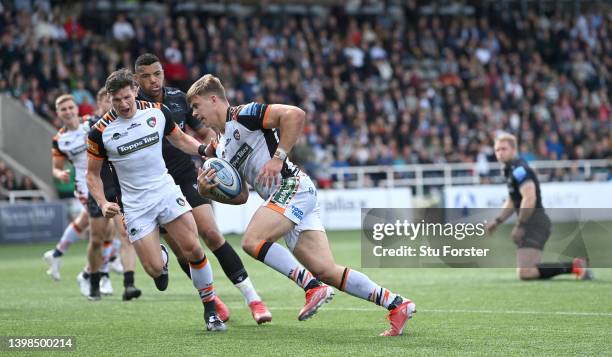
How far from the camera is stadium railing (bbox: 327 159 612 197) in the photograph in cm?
2684

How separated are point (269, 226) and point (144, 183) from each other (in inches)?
54.1

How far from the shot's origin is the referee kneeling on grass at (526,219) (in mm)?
13258

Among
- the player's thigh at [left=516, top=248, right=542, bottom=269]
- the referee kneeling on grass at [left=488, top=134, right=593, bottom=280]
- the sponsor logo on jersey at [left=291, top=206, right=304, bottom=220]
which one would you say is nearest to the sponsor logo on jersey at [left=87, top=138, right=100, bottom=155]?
the sponsor logo on jersey at [left=291, top=206, right=304, bottom=220]

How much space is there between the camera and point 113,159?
29.2 ft

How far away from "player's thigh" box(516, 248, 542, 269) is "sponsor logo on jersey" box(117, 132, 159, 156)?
6.25 m

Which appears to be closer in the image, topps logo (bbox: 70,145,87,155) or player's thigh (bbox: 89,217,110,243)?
player's thigh (bbox: 89,217,110,243)

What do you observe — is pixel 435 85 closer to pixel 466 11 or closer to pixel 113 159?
pixel 466 11

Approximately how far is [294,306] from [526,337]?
128 inches

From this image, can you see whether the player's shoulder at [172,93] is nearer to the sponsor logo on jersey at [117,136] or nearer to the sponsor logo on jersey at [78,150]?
the sponsor logo on jersey at [117,136]

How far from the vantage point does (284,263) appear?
836 cm

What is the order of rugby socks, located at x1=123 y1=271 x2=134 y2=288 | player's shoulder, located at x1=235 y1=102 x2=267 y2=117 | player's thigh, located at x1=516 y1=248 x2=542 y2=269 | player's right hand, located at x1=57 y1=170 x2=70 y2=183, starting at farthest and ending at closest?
player's thigh, located at x1=516 y1=248 x2=542 y2=269 < player's right hand, located at x1=57 y1=170 x2=70 y2=183 < rugby socks, located at x1=123 y1=271 x2=134 y2=288 < player's shoulder, located at x1=235 y1=102 x2=267 y2=117

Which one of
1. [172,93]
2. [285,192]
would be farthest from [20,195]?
[285,192]

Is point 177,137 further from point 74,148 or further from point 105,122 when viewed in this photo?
point 74,148

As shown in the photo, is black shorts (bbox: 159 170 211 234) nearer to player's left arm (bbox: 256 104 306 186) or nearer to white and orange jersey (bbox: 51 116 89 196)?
player's left arm (bbox: 256 104 306 186)
